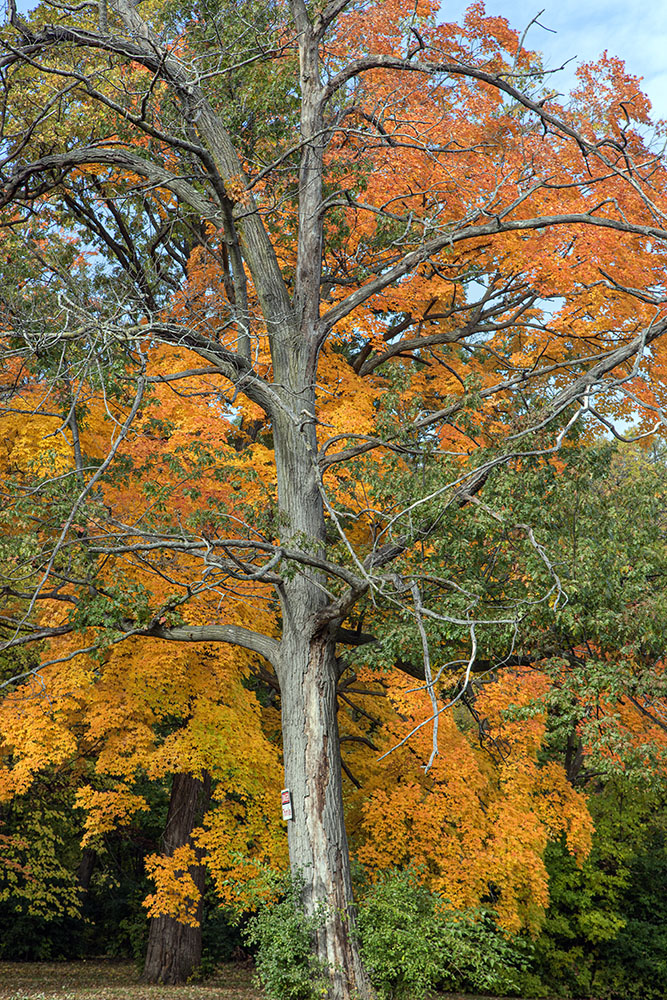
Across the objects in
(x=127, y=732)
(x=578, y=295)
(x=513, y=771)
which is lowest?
(x=513, y=771)

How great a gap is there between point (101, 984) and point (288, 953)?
30.0 ft

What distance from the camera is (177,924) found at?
51.5ft

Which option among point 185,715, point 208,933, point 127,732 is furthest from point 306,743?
point 208,933

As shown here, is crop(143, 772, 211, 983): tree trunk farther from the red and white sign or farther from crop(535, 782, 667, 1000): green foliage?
crop(535, 782, 667, 1000): green foliage

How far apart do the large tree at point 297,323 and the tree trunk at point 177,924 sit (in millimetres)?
4600

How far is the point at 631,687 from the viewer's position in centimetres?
859

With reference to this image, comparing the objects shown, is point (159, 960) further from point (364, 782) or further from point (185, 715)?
point (185, 715)

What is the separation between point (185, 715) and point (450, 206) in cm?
906

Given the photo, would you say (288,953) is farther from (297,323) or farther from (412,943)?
(297,323)

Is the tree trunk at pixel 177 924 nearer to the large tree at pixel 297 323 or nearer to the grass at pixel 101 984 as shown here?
the grass at pixel 101 984

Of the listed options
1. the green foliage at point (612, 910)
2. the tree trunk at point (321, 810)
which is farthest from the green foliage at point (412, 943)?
the green foliage at point (612, 910)

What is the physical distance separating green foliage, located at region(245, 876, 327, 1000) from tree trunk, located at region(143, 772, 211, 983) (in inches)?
250

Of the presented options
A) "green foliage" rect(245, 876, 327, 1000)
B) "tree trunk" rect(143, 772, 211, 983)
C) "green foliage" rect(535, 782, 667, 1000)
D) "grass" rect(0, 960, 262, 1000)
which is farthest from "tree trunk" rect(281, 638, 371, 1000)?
"green foliage" rect(535, 782, 667, 1000)

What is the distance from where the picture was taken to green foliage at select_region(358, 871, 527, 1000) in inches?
339
